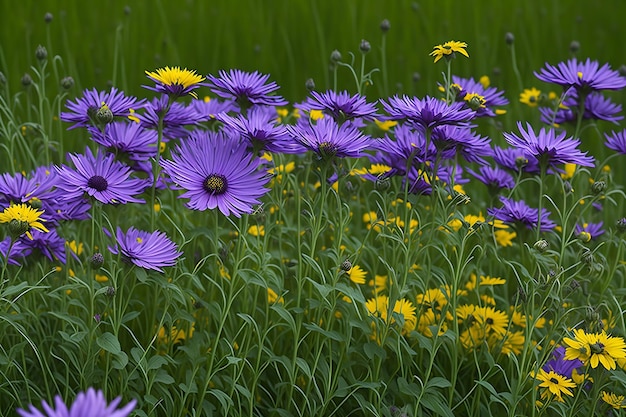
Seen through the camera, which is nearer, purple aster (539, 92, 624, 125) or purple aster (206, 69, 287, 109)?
purple aster (206, 69, 287, 109)

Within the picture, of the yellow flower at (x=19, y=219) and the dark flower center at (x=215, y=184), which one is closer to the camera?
the yellow flower at (x=19, y=219)

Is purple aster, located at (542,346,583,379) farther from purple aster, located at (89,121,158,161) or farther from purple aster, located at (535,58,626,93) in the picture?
purple aster, located at (89,121,158,161)

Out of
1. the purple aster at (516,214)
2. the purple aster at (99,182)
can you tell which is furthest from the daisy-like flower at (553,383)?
the purple aster at (99,182)

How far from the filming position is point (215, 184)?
1.62 metres

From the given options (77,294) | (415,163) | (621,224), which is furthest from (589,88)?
(77,294)

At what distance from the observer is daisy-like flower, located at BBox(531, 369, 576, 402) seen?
173 centimetres

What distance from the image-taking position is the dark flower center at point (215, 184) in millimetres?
1626

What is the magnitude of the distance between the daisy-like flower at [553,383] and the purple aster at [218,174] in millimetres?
677

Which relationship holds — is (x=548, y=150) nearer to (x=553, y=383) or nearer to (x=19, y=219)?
(x=553, y=383)

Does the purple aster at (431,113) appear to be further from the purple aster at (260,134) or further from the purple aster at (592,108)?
the purple aster at (592,108)

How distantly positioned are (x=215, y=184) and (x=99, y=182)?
218mm

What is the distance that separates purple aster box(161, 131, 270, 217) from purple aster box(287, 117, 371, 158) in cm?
10

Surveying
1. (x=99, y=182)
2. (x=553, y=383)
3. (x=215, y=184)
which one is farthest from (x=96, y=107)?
(x=553, y=383)

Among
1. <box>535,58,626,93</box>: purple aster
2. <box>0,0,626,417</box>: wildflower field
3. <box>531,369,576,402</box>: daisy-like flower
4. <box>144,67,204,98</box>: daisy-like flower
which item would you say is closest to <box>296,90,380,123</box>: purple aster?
<box>0,0,626,417</box>: wildflower field
